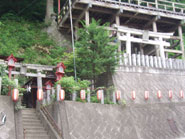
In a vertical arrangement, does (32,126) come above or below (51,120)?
below

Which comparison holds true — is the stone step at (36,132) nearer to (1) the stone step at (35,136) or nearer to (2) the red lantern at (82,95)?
(1) the stone step at (35,136)

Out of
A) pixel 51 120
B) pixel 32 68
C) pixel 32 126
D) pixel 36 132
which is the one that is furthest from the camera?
pixel 32 68

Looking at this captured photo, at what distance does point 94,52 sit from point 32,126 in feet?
16.5

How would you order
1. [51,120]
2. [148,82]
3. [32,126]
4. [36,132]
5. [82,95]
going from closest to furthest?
[51,120]
[36,132]
[82,95]
[32,126]
[148,82]

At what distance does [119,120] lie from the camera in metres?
13.3

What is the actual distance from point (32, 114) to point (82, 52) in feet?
13.8

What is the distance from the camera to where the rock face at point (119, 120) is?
11.7 metres

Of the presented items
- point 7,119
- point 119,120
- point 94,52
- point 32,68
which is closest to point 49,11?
point 32,68

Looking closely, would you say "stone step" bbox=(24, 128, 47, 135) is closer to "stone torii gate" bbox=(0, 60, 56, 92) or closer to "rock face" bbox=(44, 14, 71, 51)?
"stone torii gate" bbox=(0, 60, 56, 92)

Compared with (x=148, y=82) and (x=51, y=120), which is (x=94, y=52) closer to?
(x=148, y=82)

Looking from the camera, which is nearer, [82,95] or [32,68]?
[82,95]

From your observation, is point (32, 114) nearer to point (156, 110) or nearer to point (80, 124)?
point (80, 124)

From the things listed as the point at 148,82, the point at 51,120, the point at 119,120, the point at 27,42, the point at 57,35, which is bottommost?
the point at 119,120

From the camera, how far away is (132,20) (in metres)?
22.9
